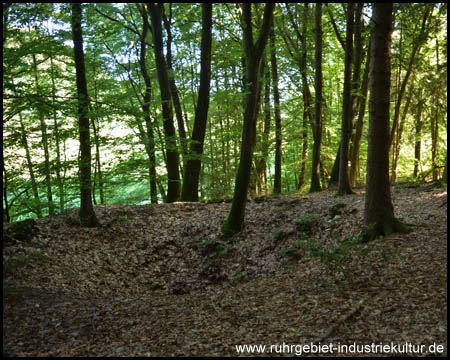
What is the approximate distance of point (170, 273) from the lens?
8211 mm

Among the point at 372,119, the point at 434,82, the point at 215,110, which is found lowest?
the point at 372,119

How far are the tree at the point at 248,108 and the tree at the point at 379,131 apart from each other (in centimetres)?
263

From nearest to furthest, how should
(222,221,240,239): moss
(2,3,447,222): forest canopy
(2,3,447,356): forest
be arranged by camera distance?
(2,3,447,356): forest, (2,3,447,222): forest canopy, (222,221,240,239): moss

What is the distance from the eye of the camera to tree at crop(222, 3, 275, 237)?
26.2 ft

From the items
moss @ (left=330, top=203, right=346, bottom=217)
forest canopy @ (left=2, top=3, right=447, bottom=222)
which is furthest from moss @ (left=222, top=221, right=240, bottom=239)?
moss @ (left=330, top=203, right=346, bottom=217)

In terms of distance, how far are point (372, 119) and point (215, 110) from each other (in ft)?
44.0

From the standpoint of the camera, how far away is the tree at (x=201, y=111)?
11.6 m

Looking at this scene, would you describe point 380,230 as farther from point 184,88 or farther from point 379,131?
point 184,88

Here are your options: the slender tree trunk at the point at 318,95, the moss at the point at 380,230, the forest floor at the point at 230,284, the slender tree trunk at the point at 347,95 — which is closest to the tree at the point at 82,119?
the forest floor at the point at 230,284

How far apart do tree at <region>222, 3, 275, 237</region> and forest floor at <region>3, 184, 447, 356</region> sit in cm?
50

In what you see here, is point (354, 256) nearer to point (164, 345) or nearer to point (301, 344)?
point (301, 344)

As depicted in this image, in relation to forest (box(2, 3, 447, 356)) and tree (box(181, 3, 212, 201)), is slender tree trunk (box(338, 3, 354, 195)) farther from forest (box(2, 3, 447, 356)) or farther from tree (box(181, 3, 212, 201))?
tree (box(181, 3, 212, 201))

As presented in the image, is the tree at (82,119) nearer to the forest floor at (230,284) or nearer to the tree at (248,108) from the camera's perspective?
the forest floor at (230,284)

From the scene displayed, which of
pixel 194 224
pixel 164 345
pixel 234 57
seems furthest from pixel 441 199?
pixel 234 57
